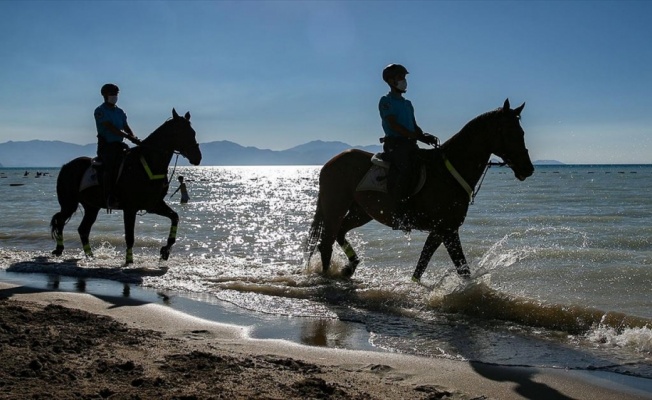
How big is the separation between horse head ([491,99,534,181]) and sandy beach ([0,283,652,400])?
363 cm

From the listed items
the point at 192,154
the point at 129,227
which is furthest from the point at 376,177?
the point at 129,227

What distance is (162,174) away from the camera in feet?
38.8

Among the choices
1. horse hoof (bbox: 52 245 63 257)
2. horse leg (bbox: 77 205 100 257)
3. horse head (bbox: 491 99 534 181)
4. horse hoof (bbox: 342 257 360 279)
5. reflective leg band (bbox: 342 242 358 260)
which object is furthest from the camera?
horse hoof (bbox: 52 245 63 257)

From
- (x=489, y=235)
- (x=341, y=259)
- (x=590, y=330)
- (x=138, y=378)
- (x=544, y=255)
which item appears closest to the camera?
(x=138, y=378)

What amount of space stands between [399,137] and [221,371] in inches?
200

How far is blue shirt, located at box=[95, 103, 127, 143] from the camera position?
38.1ft

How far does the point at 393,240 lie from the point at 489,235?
3436 mm

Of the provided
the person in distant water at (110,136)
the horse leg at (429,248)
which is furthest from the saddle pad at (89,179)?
the horse leg at (429,248)

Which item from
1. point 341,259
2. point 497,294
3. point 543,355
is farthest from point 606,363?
point 341,259

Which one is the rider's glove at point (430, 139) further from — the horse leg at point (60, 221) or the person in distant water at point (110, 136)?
the horse leg at point (60, 221)

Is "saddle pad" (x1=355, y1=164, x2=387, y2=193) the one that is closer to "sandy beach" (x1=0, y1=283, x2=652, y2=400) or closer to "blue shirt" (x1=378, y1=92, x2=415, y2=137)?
"blue shirt" (x1=378, y1=92, x2=415, y2=137)

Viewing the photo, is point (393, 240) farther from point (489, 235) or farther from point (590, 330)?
point (590, 330)

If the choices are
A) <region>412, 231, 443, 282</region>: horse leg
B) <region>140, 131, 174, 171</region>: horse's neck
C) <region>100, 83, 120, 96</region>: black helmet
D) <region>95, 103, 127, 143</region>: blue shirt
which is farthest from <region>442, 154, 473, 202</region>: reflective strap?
<region>100, 83, 120, 96</region>: black helmet

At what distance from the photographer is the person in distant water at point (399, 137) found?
888cm
